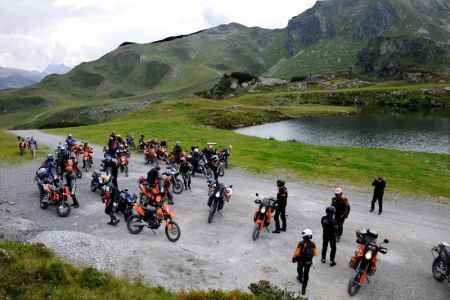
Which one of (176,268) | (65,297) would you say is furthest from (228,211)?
(65,297)

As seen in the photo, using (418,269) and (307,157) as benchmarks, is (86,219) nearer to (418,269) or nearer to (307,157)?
(418,269)

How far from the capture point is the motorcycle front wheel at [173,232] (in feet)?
56.7

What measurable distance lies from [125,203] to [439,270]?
15.1m

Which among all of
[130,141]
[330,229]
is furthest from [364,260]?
[130,141]

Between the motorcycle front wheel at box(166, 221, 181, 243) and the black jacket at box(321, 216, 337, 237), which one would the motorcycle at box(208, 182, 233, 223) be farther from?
the black jacket at box(321, 216, 337, 237)

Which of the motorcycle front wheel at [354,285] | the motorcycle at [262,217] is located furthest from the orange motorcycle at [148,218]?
the motorcycle front wheel at [354,285]

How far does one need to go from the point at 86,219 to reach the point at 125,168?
444 inches

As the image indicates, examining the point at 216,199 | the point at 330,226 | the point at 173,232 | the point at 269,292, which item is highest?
the point at 330,226

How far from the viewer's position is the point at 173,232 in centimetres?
1745

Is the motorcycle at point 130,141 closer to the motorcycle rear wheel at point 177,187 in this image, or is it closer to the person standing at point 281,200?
the motorcycle rear wheel at point 177,187

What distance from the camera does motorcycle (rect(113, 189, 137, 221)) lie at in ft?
64.4

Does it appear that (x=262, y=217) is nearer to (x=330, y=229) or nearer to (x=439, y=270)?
(x=330, y=229)

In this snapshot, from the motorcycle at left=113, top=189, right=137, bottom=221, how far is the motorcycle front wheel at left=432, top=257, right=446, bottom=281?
14273 millimetres

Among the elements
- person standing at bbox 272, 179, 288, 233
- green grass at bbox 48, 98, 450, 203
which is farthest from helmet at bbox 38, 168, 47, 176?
green grass at bbox 48, 98, 450, 203
